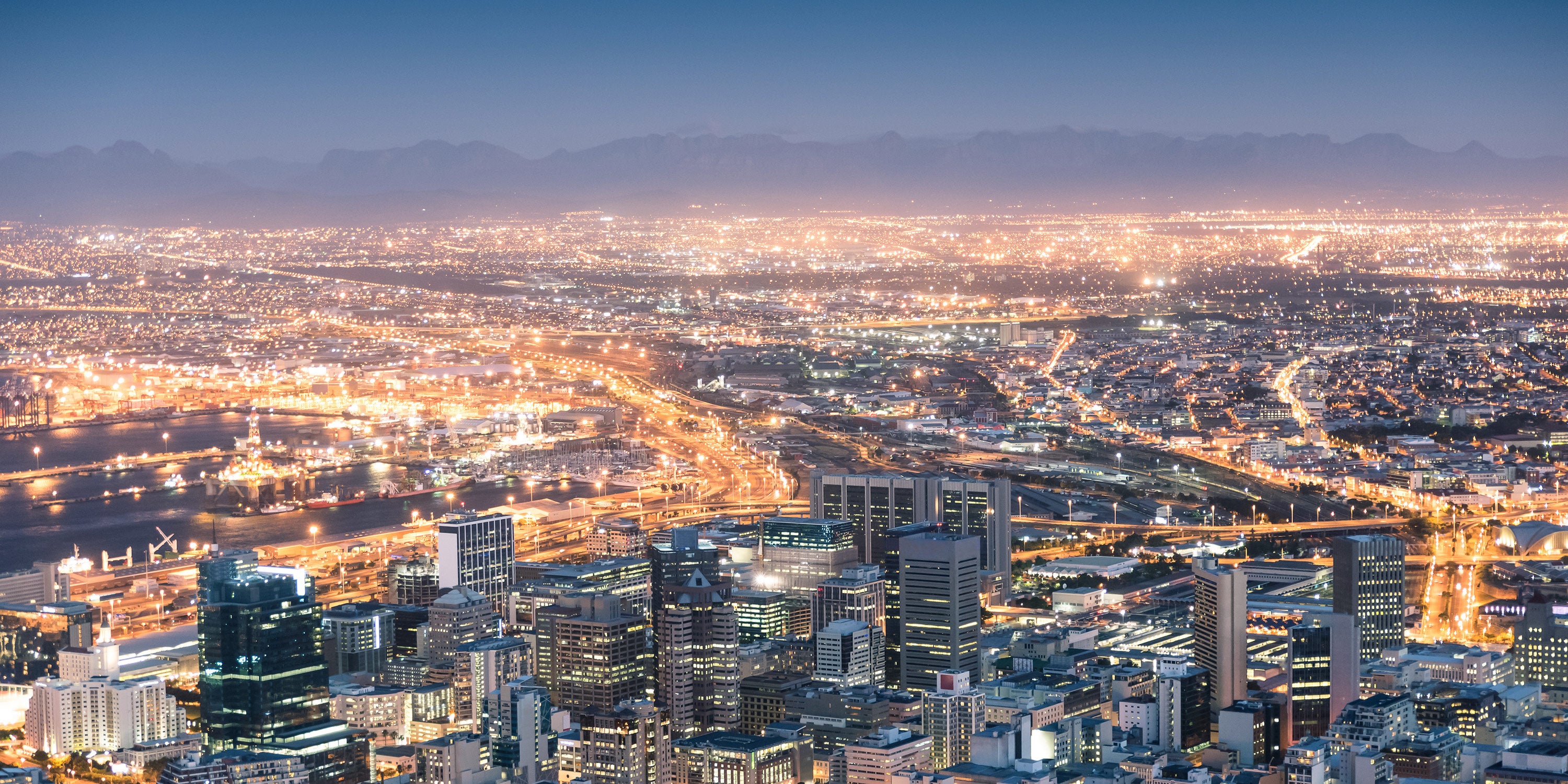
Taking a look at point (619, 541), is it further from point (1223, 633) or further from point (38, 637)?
point (1223, 633)

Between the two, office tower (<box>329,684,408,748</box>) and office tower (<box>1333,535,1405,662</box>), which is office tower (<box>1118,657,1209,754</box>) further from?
office tower (<box>329,684,408,748</box>)

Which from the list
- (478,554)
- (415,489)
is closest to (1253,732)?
(478,554)

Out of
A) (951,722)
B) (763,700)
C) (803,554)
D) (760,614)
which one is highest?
(803,554)

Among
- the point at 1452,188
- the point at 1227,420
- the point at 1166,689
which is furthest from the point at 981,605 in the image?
the point at 1452,188

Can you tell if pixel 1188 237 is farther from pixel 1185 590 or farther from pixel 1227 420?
pixel 1185 590

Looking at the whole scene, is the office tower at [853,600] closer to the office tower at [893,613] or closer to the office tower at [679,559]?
the office tower at [893,613]

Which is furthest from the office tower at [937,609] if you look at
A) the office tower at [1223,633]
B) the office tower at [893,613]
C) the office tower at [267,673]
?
the office tower at [267,673]
